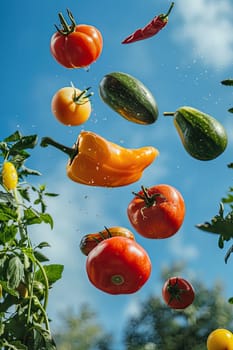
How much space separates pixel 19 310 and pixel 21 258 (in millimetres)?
142

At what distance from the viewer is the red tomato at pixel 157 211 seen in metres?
2.23

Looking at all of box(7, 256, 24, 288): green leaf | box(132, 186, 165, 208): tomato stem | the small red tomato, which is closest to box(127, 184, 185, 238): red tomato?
box(132, 186, 165, 208): tomato stem

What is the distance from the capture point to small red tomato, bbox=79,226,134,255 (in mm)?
2113

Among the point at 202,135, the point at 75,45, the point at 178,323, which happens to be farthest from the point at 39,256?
the point at 178,323

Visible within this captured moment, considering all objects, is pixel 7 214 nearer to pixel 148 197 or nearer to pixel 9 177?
pixel 9 177

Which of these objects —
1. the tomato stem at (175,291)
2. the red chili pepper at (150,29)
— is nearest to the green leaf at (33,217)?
the tomato stem at (175,291)

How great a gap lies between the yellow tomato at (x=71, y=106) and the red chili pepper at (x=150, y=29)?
0.30 m

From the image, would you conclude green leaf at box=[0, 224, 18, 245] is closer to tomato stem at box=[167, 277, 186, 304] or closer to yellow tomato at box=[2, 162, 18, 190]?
yellow tomato at box=[2, 162, 18, 190]

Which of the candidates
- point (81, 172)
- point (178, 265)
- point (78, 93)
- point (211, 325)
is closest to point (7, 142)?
point (81, 172)

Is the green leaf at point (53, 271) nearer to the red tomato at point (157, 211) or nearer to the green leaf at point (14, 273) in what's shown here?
the green leaf at point (14, 273)

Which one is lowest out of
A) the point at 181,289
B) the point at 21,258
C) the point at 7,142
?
the point at 181,289

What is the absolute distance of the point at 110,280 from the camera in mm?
1973

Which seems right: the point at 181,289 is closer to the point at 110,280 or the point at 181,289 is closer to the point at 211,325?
the point at 110,280

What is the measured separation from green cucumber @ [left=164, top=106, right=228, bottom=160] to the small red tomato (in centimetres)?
38
